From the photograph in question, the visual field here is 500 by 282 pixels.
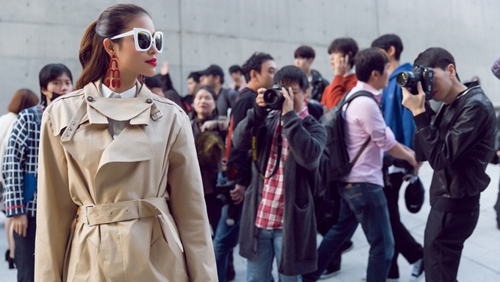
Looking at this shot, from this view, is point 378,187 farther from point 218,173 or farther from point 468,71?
point 468,71

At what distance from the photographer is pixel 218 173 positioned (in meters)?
4.12

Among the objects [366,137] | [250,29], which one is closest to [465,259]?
[366,137]

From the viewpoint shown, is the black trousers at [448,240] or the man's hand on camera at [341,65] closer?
the black trousers at [448,240]

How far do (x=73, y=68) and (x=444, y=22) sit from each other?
22.7ft

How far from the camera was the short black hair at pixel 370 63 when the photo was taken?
3.66 m

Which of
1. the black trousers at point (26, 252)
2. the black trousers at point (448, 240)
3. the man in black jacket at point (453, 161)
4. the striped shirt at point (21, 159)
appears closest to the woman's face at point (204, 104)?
the striped shirt at point (21, 159)

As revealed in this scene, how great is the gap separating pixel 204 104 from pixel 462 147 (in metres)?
2.22

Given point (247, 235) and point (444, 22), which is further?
point (444, 22)

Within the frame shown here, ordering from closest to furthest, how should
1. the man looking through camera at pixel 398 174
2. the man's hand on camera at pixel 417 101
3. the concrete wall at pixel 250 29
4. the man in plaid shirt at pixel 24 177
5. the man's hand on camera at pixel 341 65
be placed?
the man's hand on camera at pixel 417 101 → the man in plaid shirt at pixel 24 177 → the man looking through camera at pixel 398 174 → the man's hand on camera at pixel 341 65 → the concrete wall at pixel 250 29

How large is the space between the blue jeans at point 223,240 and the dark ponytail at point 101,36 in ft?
6.89

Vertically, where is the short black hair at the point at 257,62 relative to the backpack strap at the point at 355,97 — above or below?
above

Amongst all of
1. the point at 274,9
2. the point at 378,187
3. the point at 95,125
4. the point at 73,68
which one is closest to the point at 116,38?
the point at 95,125

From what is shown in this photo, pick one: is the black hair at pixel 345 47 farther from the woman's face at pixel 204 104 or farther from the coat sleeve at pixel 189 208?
the coat sleeve at pixel 189 208

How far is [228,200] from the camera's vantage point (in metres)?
3.74
